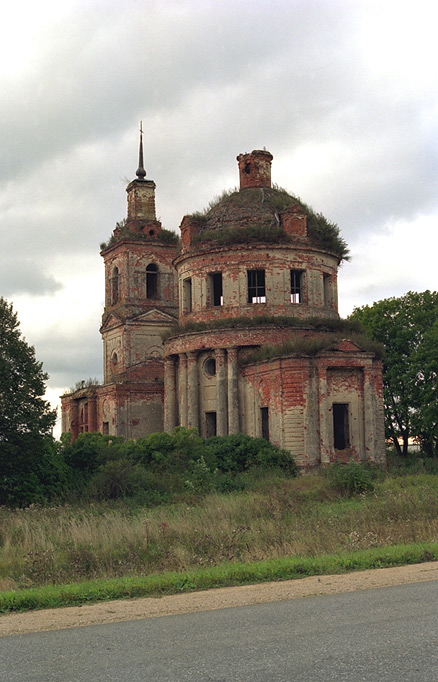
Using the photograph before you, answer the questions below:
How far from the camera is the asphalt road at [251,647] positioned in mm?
5633

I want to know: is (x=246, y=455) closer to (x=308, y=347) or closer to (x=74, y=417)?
(x=308, y=347)

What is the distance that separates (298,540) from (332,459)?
15310mm

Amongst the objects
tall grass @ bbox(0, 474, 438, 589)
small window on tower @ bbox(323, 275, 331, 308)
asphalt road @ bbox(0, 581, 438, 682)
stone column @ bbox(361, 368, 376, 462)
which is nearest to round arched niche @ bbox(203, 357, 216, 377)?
small window on tower @ bbox(323, 275, 331, 308)

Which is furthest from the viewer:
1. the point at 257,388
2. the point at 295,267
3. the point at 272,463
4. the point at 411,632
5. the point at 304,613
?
the point at 295,267

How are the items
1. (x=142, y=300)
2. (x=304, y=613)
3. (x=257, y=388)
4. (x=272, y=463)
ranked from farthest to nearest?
(x=142, y=300), (x=257, y=388), (x=272, y=463), (x=304, y=613)

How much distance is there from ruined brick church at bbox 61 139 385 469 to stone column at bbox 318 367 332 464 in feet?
0.13

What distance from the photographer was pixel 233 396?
30828 mm

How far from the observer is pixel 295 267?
1280 inches

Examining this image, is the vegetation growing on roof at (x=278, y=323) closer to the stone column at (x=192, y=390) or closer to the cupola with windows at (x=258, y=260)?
the cupola with windows at (x=258, y=260)

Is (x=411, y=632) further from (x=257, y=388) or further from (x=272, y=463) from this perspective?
(x=257, y=388)

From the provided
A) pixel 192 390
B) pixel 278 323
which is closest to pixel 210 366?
pixel 192 390

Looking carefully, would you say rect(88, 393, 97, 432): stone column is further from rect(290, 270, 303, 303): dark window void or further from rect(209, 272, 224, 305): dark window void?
rect(290, 270, 303, 303): dark window void

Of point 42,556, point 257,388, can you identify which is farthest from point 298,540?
point 257,388

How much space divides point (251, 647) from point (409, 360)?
108 ft
